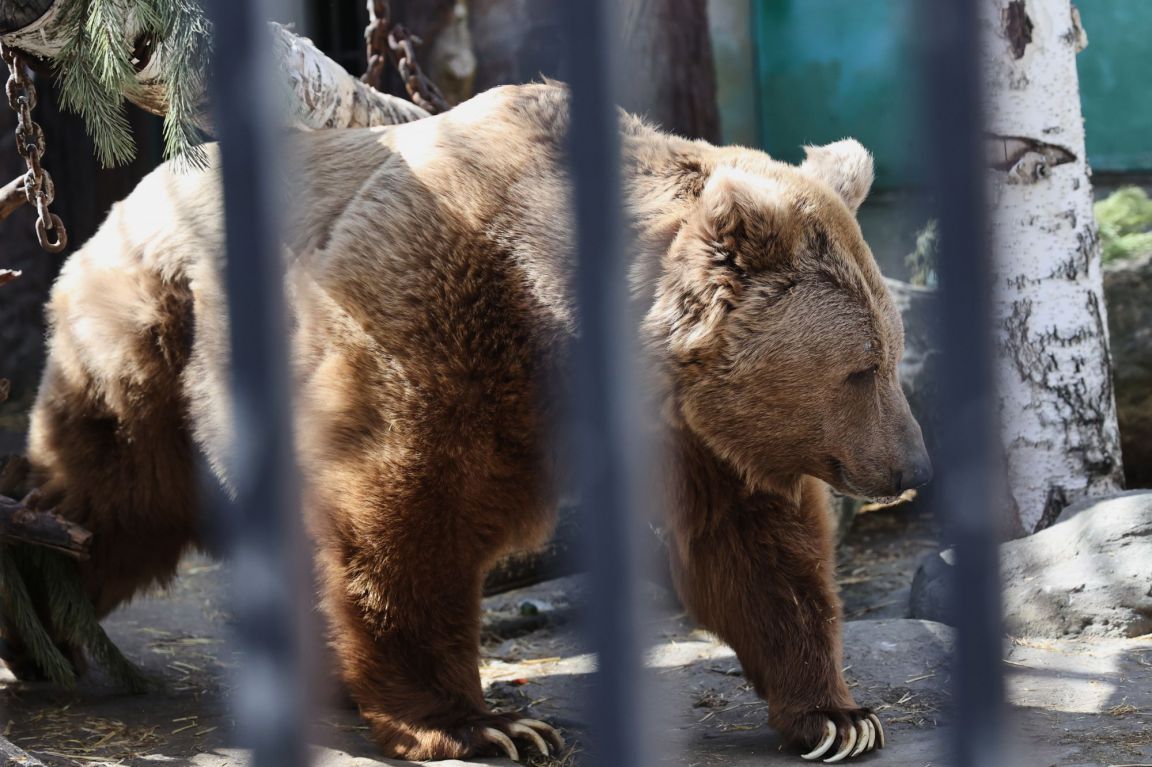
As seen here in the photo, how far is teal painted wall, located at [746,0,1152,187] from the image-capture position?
854 cm

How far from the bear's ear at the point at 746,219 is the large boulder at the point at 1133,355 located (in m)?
3.27

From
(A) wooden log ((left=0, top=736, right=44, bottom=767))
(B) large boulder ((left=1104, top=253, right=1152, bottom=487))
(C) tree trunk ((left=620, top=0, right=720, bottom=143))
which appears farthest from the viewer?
(C) tree trunk ((left=620, top=0, right=720, bottom=143))

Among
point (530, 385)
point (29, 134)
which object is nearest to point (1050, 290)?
point (530, 385)

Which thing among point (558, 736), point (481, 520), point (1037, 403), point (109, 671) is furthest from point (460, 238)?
point (1037, 403)

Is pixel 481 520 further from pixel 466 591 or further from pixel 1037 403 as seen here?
pixel 1037 403

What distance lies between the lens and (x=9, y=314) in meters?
7.61

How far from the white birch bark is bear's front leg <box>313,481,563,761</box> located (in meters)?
1.14

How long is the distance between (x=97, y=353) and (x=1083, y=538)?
318 cm

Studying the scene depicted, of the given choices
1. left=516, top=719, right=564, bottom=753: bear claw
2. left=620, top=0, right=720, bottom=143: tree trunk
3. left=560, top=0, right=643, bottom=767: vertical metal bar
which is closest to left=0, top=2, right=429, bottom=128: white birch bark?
left=516, top=719, right=564, bottom=753: bear claw

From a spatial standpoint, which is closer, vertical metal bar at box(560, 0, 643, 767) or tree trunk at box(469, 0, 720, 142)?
vertical metal bar at box(560, 0, 643, 767)

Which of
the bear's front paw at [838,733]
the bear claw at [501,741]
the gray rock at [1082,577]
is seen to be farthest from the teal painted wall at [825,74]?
the bear claw at [501,741]

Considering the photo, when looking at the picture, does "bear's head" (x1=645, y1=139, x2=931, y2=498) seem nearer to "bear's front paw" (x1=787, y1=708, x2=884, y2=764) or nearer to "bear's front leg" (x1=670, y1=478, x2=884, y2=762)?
"bear's front leg" (x1=670, y1=478, x2=884, y2=762)

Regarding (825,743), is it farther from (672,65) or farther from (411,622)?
(672,65)

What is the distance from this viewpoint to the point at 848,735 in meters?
3.20
